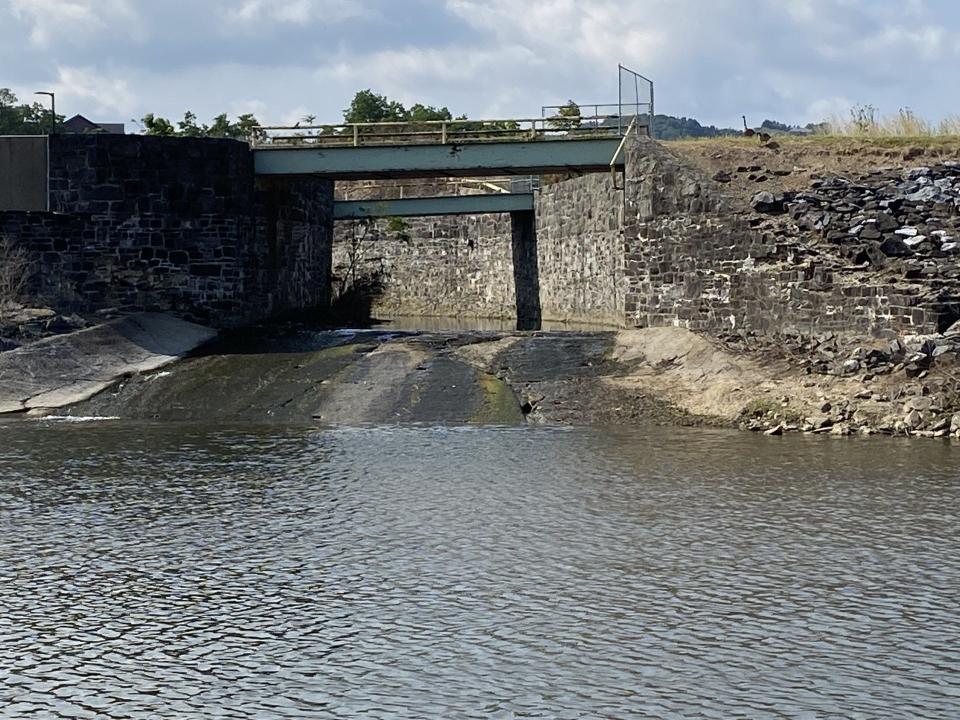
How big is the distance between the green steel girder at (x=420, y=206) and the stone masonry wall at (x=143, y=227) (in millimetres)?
14615

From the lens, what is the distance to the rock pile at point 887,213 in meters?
Answer: 25.5

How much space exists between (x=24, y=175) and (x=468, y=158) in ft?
35.3

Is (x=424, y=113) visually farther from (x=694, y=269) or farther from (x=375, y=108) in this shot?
(x=694, y=269)

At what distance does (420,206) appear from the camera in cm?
4822

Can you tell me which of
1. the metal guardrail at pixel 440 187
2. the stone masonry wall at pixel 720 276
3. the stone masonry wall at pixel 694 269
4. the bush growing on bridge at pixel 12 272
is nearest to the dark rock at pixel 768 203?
the stone masonry wall at pixel 694 269

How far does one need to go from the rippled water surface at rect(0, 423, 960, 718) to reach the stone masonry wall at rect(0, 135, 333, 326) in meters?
12.0

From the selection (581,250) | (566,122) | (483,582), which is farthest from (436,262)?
(483,582)

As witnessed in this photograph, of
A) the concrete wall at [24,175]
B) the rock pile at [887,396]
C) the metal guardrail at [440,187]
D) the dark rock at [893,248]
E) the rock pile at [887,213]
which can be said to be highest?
the metal guardrail at [440,187]

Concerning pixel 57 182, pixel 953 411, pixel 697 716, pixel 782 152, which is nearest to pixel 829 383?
pixel 953 411

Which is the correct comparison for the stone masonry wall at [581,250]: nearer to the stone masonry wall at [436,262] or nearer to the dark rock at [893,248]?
the stone masonry wall at [436,262]

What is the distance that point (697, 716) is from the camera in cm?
925

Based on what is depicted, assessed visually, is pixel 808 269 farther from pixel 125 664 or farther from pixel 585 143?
pixel 125 664

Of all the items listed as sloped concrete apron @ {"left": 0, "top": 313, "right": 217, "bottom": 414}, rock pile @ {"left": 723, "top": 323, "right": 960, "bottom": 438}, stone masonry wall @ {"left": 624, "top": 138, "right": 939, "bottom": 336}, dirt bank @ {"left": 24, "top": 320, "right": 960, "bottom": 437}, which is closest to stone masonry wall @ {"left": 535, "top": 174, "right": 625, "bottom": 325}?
stone masonry wall @ {"left": 624, "top": 138, "right": 939, "bottom": 336}

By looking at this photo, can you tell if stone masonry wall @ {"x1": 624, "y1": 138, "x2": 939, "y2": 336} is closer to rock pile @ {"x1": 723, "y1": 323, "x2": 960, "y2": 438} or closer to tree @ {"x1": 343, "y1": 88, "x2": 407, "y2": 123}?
rock pile @ {"x1": 723, "y1": 323, "x2": 960, "y2": 438}
